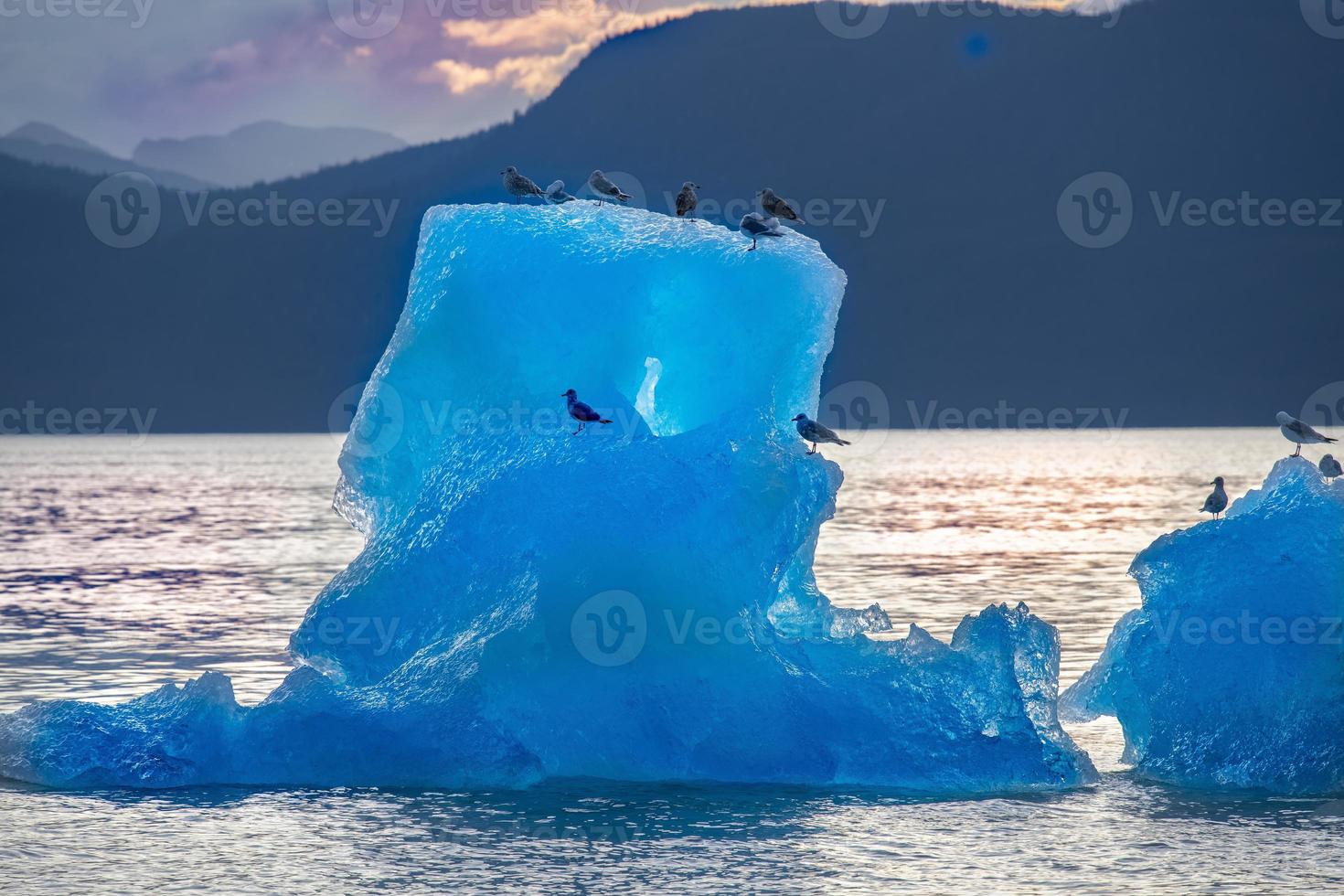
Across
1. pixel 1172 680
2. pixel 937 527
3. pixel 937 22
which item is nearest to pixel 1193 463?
pixel 937 527

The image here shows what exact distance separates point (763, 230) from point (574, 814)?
460 centimetres

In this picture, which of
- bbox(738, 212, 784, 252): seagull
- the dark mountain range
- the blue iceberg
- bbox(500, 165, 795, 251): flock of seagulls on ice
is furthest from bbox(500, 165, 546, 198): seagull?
the dark mountain range

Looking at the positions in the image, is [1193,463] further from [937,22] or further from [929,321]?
[937,22]

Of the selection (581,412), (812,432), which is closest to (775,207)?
(812,432)

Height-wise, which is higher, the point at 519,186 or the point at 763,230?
the point at 519,186

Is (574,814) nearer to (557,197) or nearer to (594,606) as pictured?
(594,606)

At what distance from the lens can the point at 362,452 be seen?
12414 millimetres

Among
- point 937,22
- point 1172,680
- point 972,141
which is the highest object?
point 937,22

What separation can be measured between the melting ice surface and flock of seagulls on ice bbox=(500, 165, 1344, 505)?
7.3 inches

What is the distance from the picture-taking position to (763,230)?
12047 mm

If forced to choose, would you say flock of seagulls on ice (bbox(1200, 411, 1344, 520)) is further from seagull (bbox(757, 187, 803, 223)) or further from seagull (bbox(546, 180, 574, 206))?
seagull (bbox(546, 180, 574, 206))

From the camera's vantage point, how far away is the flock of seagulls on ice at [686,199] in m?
12.0

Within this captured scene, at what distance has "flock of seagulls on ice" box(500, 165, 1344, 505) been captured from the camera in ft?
37.8

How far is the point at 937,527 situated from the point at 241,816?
36842 millimetres
